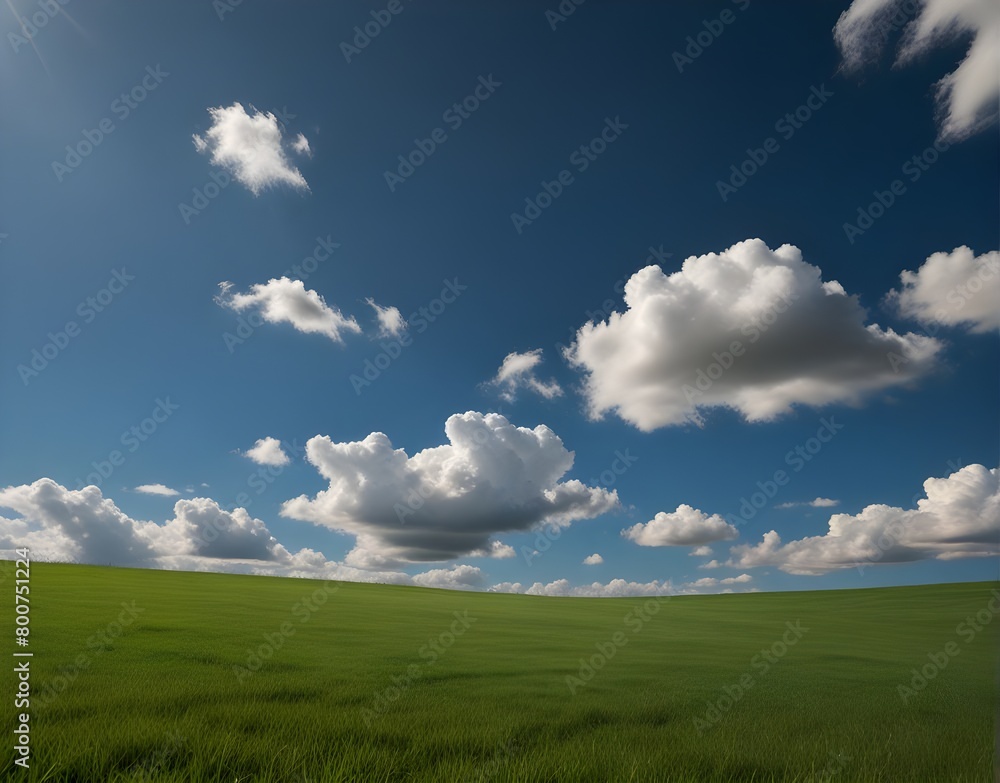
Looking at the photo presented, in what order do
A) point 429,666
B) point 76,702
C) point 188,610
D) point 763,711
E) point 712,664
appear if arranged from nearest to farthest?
point 76,702
point 763,711
point 429,666
point 712,664
point 188,610

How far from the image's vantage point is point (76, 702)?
6.68 m

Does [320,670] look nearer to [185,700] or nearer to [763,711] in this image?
[185,700]

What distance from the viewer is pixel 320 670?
10.4m

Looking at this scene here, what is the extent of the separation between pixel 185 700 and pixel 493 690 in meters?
4.66

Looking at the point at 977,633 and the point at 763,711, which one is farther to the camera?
the point at 977,633

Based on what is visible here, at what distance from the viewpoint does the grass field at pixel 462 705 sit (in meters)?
5.23

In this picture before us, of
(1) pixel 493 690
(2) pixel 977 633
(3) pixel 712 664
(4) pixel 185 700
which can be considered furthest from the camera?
(2) pixel 977 633

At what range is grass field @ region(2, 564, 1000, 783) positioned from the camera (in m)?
5.23

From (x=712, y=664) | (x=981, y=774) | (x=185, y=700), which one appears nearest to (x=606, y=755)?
(x=981, y=774)

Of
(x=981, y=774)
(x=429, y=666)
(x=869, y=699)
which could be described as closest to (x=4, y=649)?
(x=429, y=666)

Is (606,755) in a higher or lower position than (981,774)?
higher

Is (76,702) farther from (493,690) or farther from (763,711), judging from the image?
(763,711)

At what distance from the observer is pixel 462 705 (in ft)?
26.6

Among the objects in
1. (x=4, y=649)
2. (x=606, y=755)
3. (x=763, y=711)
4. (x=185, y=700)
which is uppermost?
(x=4, y=649)
